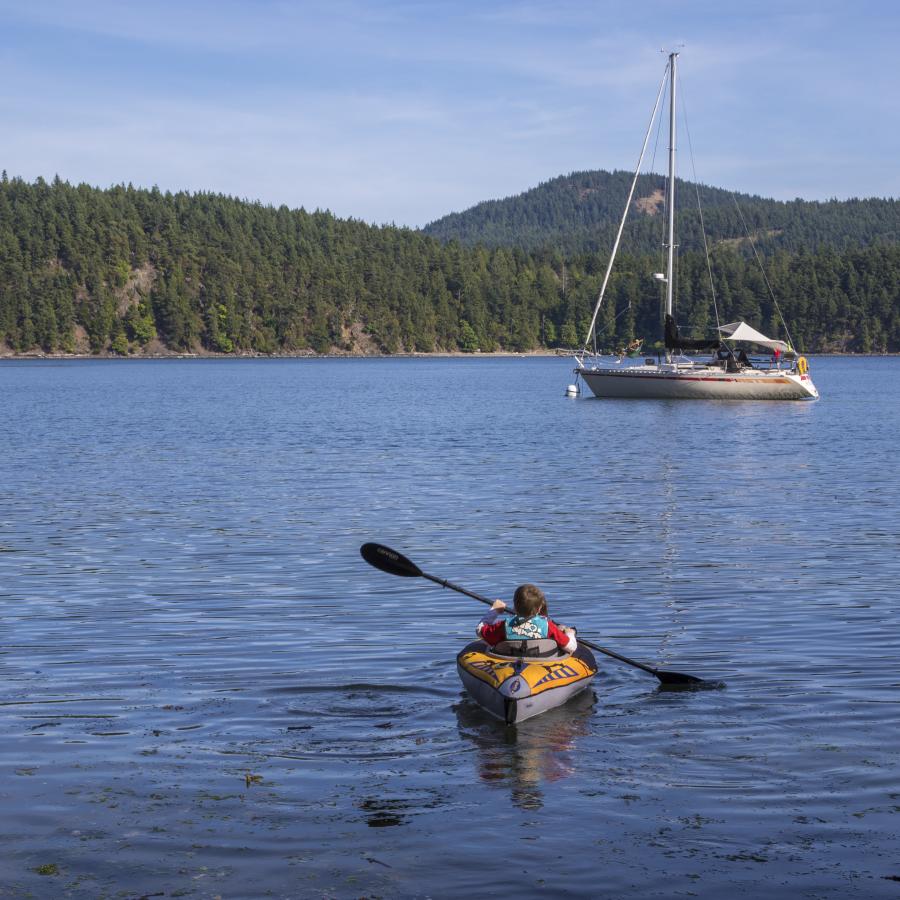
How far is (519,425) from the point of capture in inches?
2421

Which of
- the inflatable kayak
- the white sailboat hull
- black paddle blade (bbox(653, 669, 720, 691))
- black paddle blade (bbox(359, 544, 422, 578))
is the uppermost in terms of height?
the white sailboat hull

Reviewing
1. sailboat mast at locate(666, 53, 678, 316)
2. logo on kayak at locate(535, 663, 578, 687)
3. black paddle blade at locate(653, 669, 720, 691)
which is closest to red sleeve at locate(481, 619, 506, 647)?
logo on kayak at locate(535, 663, 578, 687)

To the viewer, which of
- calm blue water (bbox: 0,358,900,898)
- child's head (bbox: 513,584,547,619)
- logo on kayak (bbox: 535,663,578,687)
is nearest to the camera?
calm blue water (bbox: 0,358,900,898)

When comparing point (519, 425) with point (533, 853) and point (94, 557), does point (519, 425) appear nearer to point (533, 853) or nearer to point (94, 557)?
point (94, 557)

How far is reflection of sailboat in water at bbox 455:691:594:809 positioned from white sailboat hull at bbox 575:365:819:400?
57.3m

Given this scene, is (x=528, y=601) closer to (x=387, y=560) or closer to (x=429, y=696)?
(x=429, y=696)

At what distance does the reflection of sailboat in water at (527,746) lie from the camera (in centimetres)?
1073

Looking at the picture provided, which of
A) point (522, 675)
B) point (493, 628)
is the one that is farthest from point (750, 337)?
point (522, 675)

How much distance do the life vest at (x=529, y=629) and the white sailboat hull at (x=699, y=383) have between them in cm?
5714

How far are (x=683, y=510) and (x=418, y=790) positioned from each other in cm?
2043

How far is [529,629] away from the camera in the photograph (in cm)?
1291

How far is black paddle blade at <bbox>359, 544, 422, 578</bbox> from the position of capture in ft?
52.5

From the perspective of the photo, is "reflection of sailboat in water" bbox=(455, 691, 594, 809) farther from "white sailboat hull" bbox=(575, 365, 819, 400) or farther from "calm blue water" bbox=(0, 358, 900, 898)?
"white sailboat hull" bbox=(575, 365, 819, 400)

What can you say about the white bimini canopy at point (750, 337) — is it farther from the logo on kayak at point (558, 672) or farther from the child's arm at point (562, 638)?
the logo on kayak at point (558, 672)
